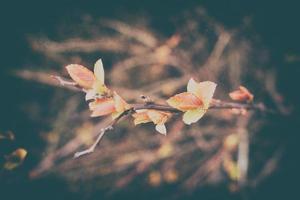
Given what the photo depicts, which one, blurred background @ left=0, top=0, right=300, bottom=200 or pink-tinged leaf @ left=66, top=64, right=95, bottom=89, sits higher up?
blurred background @ left=0, top=0, right=300, bottom=200

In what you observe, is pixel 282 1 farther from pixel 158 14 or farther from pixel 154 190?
pixel 154 190

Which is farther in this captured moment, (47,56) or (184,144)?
(47,56)

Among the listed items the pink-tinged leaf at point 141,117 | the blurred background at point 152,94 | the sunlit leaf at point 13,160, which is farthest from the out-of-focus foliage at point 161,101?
the pink-tinged leaf at point 141,117

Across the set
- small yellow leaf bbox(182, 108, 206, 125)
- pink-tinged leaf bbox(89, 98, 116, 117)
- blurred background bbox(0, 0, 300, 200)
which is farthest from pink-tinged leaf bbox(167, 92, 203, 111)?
blurred background bbox(0, 0, 300, 200)

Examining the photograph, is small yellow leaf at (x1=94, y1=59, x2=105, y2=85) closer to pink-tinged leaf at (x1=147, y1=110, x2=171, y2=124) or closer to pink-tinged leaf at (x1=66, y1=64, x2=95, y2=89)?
pink-tinged leaf at (x1=66, y1=64, x2=95, y2=89)

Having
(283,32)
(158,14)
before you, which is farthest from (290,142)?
(158,14)

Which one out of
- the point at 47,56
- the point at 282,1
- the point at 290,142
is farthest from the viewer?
the point at 47,56
